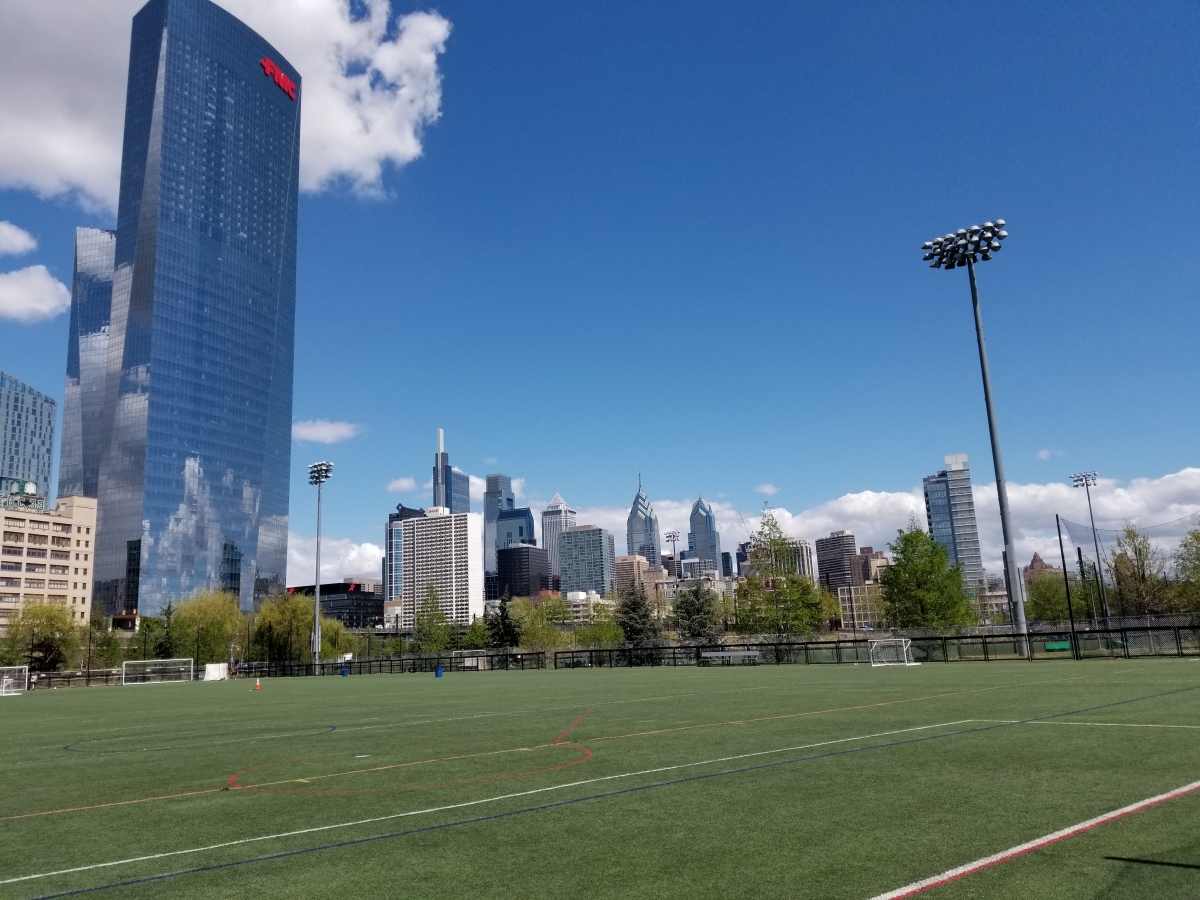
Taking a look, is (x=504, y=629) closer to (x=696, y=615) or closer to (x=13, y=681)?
(x=696, y=615)

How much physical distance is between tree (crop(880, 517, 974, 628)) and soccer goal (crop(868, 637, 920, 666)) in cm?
2294

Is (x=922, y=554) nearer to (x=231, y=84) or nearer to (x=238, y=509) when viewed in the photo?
(x=238, y=509)

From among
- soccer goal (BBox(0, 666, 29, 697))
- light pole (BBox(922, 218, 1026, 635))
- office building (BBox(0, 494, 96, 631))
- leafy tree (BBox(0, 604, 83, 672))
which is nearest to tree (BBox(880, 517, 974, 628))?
light pole (BBox(922, 218, 1026, 635))

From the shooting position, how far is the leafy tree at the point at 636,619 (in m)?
79.6

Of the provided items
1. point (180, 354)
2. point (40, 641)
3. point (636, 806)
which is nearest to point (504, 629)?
point (40, 641)

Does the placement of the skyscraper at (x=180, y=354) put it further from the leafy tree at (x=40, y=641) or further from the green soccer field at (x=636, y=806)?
the green soccer field at (x=636, y=806)

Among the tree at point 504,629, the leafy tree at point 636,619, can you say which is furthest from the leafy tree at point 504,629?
the leafy tree at point 636,619

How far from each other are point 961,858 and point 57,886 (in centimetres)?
648

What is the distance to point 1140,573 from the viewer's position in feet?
209

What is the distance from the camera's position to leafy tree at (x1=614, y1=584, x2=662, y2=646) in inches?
3135

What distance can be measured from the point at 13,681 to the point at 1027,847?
63.0m

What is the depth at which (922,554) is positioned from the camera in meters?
62.2

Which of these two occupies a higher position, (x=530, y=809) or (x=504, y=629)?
(x=504, y=629)

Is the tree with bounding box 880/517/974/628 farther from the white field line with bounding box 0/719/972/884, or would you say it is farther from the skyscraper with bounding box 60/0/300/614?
the skyscraper with bounding box 60/0/300/614
